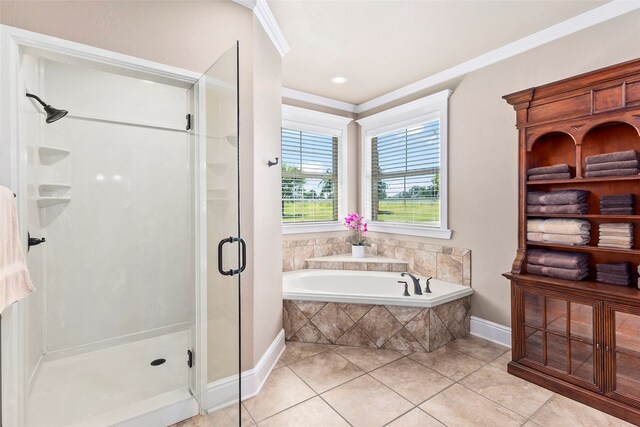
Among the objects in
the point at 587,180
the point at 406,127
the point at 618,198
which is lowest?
the point at 618,198

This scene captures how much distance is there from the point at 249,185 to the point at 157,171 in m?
1.25

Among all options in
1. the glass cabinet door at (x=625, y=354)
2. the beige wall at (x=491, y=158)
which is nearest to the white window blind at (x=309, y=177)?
the beige wall at (x=491, y=158)

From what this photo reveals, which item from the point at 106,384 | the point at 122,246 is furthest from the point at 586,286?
the point at 122,246

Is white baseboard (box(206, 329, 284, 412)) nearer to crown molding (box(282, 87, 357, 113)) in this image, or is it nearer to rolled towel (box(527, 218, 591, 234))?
rolled towel (box(527, 218, 591, 234))

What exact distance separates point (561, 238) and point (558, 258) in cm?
14

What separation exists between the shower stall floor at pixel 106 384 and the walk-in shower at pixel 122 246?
10mm

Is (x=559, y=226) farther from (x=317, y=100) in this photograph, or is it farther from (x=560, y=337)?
(x=317, y=100)

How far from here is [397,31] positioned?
2465 millimetres

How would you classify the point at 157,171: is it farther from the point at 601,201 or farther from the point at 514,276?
the point at 601,201

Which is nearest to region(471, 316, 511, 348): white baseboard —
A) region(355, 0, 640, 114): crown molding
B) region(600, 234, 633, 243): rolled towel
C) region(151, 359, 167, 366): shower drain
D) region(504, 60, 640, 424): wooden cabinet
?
region(504, 60, 640, 424): wooden cabinet

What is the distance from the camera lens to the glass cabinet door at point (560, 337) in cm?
196

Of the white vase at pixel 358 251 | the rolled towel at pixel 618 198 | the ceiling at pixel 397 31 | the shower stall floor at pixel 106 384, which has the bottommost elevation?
the shower stall floor at pixel 106 384

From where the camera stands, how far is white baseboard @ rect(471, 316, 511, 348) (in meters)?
2.79

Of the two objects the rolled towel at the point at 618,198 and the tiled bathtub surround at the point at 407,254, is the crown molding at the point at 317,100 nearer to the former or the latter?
the tiled bathtub surround at the point at 407,254
